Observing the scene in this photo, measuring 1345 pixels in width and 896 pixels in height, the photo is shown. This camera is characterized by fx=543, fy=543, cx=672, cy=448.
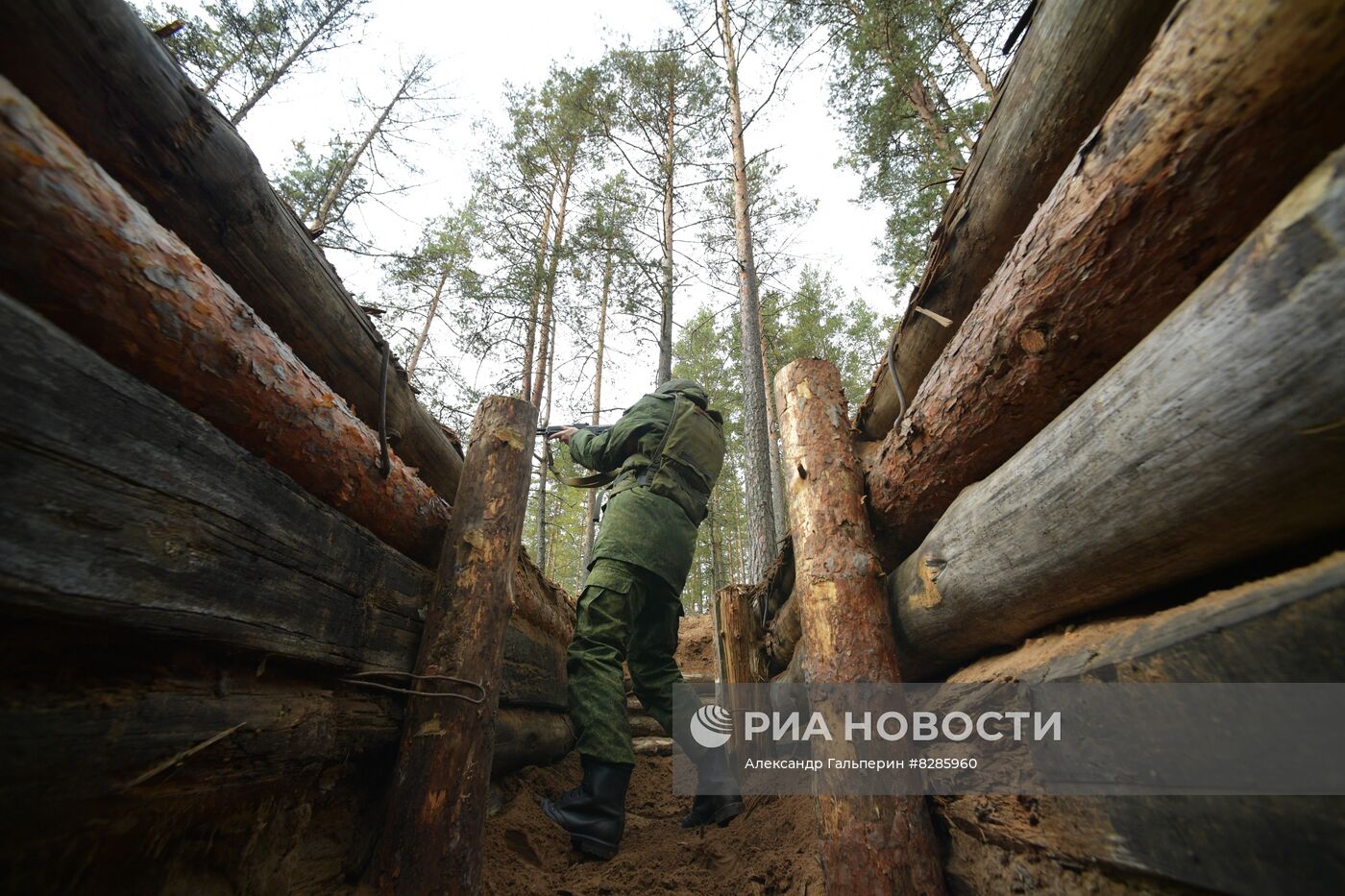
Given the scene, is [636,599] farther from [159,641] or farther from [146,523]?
[146,523]

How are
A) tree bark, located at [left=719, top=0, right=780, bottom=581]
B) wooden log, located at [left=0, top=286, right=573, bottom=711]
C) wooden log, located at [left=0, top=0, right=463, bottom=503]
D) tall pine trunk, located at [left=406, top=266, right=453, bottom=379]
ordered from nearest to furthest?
wooden log, located at [left=0, top=286, right=573, bottom=711] < wooden log, located at [left=0, top=0, right=463, bottom=503] < tree bark, located at [left=719, top=0, right=780, bottom=581] < tall pine trunk, located at [left=406, top=266, right=453, bottom=379]

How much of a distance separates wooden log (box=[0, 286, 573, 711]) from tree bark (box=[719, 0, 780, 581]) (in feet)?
17.6

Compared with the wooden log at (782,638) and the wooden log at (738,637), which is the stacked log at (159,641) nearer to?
the wooden log at (738,637)

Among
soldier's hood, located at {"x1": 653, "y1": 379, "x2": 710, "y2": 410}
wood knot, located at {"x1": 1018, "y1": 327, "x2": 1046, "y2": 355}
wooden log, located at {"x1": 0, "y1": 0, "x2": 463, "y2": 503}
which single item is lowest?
wood knot, located at {"x1": 1018, "y1": 327, "x2": 1046, "y2": 355}

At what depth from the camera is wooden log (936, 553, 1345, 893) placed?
76 centimetres

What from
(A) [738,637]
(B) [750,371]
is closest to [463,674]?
(A) [738,637]

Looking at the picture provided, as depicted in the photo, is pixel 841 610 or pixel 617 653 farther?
pixel 617 653

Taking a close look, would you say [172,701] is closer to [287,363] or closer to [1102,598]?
[287,363]

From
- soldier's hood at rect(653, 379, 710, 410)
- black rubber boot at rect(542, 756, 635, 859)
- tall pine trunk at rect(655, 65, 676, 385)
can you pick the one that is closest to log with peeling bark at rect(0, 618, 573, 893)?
black rubber boot at rect(542, 756, 635, 859)

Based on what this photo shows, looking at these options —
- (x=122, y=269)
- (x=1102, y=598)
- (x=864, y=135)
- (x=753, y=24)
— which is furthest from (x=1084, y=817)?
(x=753, y=24)

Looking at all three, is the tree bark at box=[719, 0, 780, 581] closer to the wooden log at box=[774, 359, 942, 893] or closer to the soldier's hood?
the soldier's hood

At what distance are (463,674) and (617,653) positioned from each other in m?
0.99

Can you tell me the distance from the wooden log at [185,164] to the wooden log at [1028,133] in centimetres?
227

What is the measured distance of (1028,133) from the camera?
163 centimetres
